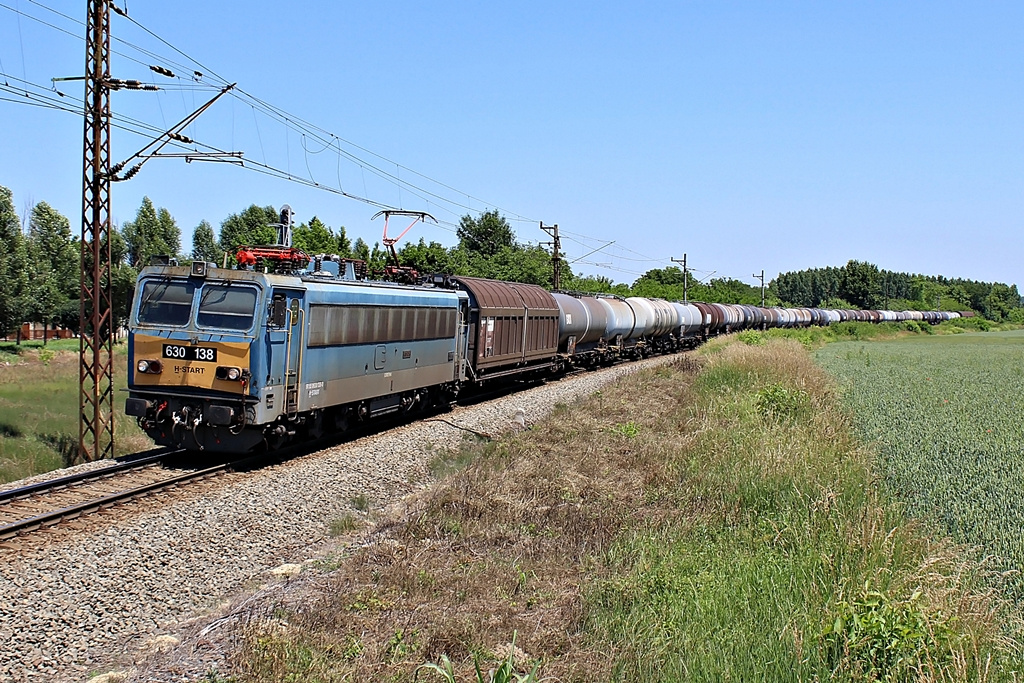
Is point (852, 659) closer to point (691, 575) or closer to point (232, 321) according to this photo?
point (691, 575)

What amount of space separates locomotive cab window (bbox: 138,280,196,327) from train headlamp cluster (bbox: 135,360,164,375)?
0.63 m

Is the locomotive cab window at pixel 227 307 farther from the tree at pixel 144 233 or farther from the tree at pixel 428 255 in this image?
the tree at pixel 144 233

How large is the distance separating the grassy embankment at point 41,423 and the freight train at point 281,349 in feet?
13.7

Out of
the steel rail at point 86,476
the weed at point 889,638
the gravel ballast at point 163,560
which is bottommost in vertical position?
the gravel ballast at point 163,560

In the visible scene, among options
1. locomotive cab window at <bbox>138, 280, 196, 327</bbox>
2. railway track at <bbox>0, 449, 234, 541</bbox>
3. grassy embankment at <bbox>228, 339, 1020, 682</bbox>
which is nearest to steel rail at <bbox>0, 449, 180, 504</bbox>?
railway track at <bbox>0, 449, 234, 541</bbox>

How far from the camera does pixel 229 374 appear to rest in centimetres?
1247

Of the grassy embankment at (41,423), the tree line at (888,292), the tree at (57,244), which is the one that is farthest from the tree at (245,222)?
the tree line at (888,292)

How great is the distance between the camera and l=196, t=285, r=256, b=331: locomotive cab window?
501 inches

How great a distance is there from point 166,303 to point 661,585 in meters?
9.37

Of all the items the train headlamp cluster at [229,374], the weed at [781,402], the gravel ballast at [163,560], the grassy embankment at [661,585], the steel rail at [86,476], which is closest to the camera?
the grassy embankment at [661,585]

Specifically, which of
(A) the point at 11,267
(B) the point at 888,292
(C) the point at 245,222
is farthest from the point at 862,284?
(A) the point at 11,267

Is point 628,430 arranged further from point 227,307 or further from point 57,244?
point 57,244

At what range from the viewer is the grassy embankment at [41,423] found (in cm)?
1592

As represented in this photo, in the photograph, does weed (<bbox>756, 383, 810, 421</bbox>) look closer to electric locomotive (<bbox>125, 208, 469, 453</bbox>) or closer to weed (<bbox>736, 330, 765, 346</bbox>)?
electric locomotive (<bbox>125, 208, 469, 453</bbox>)
